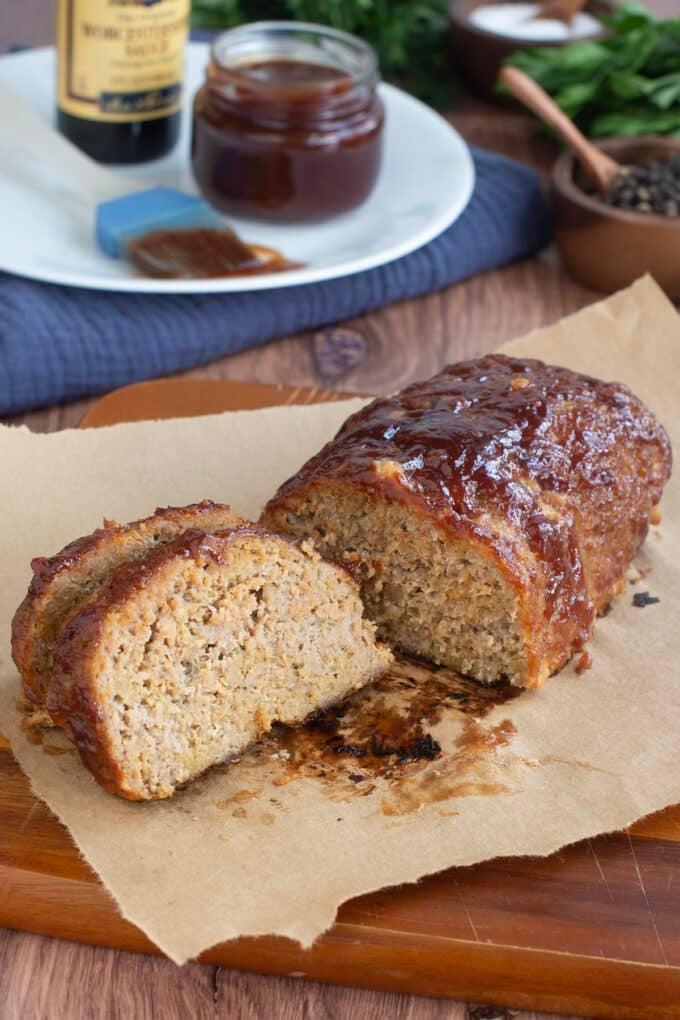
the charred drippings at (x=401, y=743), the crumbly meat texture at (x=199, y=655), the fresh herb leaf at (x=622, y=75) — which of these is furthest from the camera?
the fresh herb leaf at (x=622, y=75)

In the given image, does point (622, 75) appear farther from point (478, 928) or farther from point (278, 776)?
point (478, 928)

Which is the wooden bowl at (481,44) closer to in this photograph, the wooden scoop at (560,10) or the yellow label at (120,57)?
the wooden scoop at (560,10)

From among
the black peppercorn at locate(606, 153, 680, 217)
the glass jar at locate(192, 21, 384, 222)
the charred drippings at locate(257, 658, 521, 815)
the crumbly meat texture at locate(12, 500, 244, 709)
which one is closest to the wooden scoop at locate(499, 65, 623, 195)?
the black peppercorn at locate(606, 153, 680, 217)

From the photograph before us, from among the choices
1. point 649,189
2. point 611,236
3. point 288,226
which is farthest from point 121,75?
point 649,189

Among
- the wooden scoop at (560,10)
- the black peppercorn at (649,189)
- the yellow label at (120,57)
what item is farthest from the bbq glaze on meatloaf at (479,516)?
the wooden scoop at (560,10)

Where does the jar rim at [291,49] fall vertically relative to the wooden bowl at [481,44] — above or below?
above
